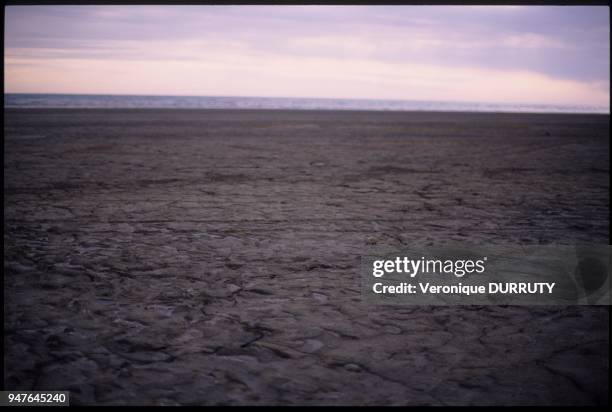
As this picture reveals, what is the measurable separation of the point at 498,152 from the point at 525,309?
24.1 ft

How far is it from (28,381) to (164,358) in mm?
443

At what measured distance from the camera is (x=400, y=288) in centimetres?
227

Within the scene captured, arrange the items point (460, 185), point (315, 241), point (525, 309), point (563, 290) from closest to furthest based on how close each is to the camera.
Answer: point (525, 309), point (563, 290), point (315, 241), point (460, 185)

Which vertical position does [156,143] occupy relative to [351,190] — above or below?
above

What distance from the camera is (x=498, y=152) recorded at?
8648 mm

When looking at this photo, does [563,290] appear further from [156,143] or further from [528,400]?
[156,143]

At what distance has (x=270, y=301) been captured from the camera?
209 cm

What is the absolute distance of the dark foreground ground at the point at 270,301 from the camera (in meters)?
1.48

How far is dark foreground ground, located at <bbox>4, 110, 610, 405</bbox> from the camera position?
1.48 meters

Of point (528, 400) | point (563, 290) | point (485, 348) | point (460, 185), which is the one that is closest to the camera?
point (528, 400)

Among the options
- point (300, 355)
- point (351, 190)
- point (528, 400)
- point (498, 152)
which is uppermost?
point (498, 152)

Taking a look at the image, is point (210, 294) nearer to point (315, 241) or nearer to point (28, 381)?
point (28, 381)

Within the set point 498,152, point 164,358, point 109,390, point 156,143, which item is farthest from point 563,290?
point 156,143

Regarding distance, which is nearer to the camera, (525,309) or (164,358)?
(164,358)
